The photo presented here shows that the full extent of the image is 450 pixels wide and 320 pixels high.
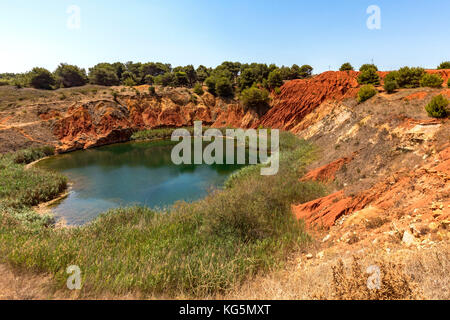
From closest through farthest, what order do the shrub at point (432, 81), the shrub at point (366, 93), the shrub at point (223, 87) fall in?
the shrub at point (432, 81) < the shrub at point (366, 93) < the shrub at point (223, 87)

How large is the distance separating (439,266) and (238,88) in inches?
1598

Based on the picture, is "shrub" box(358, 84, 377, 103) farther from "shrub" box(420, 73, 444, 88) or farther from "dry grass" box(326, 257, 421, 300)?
"dry grass" box(326, 257, 421, 300)

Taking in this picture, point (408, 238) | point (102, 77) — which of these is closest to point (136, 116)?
point (102, 77)

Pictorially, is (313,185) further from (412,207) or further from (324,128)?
(324,128)

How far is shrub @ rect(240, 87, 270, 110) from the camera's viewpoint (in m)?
33.0

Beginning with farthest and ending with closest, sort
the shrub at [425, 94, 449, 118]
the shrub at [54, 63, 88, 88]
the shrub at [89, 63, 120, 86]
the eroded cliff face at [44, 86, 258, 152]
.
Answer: the shrub at [89, 63, 120, 86] < the shrub at [54, 63, 88, 88] < the eroded cliff face at [44, 86, 258, 152] < the shrub at [425, 94, 449, 118]

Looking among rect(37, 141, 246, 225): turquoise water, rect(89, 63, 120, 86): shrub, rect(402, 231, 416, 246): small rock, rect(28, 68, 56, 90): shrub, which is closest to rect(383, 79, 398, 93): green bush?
rect(37, 141, 246, 225): turquoise water

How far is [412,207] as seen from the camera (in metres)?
5.73

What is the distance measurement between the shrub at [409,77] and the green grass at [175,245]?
17.2 m

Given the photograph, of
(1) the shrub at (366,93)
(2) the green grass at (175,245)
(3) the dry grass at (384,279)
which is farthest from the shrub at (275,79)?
(3) the dry grass at (384,279)

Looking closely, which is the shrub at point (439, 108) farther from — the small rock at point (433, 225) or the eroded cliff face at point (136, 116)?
the eroded cliff face at point (136, 116)

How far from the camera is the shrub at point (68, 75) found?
138ft

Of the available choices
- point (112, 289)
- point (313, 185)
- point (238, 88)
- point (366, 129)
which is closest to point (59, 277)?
point (112, 289)

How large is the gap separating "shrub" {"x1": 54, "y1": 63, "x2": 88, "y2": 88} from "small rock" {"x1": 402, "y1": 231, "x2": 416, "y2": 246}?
5294 centimetres
